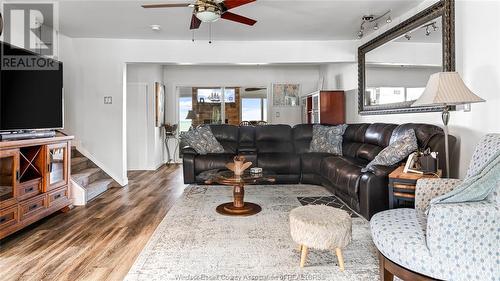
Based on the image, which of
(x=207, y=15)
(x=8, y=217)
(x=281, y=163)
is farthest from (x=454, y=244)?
(x=8, y=217)

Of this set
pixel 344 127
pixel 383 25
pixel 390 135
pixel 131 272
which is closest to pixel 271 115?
pixel 344 127

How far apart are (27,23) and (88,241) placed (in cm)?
284

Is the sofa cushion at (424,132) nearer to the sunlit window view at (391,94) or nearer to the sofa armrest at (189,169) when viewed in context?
the sunlit window view at (391,94)

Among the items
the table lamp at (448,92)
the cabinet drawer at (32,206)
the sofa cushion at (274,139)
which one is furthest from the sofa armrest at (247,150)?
the table lamp at (448,92)

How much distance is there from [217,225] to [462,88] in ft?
7.71

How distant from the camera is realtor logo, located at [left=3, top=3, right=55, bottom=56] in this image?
128 inches

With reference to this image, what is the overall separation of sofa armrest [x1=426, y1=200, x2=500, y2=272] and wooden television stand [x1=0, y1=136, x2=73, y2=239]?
3.10 metres

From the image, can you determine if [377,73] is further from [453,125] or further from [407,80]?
[453,125]

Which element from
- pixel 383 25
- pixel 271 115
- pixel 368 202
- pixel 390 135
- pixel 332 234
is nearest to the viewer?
pixel 332 234

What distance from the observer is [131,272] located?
190 cm

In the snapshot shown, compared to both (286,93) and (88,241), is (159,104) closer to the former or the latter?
(286,93)

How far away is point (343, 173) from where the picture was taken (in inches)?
128

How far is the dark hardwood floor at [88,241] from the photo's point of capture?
6.45ft

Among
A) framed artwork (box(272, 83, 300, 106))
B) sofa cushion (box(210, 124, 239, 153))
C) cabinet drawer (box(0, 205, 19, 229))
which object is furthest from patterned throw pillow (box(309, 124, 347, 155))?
cabinet drawer (box(0, 205, 19, 229))
